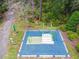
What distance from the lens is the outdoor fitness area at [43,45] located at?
18.8 meters

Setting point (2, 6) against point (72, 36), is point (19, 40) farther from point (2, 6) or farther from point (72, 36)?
point (2, 6)

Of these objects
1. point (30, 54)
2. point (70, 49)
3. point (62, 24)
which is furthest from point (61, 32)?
point (30, 54)

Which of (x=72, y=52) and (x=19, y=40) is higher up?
(x=72, y=52)

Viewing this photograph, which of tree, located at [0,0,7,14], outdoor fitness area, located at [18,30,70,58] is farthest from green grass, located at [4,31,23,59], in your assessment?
tree, located at [0,0,7,14]

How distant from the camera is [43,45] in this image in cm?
2100

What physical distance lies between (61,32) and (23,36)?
407cm

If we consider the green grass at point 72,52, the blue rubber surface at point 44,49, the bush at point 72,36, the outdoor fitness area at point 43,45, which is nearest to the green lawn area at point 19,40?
the green grass at point 72,52

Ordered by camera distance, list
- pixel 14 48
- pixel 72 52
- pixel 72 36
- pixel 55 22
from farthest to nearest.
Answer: pixel 55 22, pixel 72 36, pixel 14 48, pixel 72 52

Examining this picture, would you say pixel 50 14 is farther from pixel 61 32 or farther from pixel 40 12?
pixel 61 32

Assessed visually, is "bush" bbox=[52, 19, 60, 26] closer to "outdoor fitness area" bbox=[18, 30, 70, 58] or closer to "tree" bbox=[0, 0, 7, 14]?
"outdoor fitness area" bbox=[18, 30, 70, 58]

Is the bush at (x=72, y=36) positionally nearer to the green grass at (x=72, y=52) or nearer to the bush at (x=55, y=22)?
the green grass at (x=72, y=52)

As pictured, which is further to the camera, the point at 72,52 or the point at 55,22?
the point at 55,22

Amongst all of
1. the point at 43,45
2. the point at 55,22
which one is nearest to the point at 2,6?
the point at 55,22

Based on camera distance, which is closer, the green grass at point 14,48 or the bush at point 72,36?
the green grass at point 14,48
